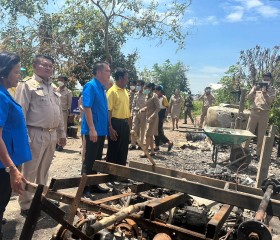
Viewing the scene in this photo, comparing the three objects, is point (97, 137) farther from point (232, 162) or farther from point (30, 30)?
point (30, 30)

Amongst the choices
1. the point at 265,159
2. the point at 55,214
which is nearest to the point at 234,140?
the point at 265,159

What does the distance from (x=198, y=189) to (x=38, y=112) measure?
88.0 inches

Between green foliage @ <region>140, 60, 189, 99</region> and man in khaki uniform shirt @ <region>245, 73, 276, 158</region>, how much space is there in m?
26.6

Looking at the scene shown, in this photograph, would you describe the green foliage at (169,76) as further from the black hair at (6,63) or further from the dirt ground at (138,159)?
the black hair at (6,63)

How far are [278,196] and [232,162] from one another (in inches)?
183

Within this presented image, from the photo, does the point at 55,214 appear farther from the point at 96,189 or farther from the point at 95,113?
the point at 96,189

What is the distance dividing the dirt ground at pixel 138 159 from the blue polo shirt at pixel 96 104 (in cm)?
151

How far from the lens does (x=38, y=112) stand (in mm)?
4188

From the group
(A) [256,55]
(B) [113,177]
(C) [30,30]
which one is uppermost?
(A) [256,55]

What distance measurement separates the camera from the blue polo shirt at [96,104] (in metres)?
5.07

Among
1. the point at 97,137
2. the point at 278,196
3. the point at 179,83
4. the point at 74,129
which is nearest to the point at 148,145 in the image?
the point at 74,129

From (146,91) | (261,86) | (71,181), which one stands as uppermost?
(261,86)

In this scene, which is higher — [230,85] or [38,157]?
[230,85]

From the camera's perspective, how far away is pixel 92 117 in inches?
202
